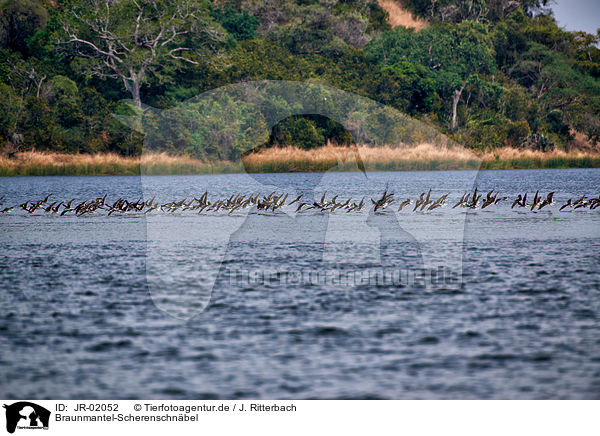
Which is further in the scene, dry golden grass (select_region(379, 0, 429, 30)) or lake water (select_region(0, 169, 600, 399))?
dry golden grass (select_region(379, 0, 429, 30))

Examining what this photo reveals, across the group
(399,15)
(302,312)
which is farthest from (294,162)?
(302,312)

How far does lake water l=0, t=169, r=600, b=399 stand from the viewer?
969 centimetres

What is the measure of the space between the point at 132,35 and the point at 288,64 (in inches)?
553

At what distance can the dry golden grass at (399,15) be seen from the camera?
87419mm

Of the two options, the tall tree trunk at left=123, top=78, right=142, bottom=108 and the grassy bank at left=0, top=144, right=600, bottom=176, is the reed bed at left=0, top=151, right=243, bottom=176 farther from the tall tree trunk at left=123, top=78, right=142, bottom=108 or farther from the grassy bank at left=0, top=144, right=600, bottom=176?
the tall tree trunk at left=123, top=78, right=142, bottom=108

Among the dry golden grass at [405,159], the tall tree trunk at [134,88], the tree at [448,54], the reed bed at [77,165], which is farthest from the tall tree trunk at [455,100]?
the tall tree trunk at [134,88]

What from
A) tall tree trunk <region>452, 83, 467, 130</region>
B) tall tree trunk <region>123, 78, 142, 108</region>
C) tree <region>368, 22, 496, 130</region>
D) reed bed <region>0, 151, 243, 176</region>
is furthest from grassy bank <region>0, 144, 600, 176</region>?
tree <region>368, 22, 496, 130</region>

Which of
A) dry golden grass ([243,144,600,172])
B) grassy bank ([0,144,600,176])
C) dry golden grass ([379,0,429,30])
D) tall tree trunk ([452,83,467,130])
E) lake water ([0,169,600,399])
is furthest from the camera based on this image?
dry golden grass ([379,0,429,30])

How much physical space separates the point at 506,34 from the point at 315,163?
3235 centimetres

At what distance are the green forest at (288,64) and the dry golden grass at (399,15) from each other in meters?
3.18

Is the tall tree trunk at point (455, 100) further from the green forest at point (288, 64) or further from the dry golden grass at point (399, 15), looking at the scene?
the dry golden grass at point (399, 15)

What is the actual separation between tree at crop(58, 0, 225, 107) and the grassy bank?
22.0 ft
